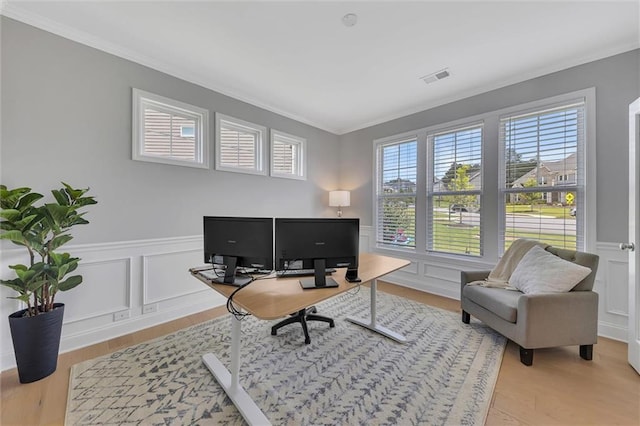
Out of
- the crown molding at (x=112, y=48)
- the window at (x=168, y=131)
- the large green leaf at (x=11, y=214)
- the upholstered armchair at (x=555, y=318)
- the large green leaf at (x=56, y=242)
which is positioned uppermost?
the crown molding at (x=112, y=48)

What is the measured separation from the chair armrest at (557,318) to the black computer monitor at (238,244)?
2037mm

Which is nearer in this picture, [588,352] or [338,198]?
[588,352]

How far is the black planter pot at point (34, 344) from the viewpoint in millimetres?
1737

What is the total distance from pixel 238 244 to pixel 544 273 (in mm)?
2586

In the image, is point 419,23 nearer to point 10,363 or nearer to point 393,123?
point 393,123

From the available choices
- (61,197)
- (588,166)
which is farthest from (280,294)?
(588,166)

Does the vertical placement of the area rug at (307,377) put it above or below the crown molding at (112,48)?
below

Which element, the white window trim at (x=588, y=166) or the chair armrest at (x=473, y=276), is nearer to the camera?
the white window trim at (x=588, y=166)

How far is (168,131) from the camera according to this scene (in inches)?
111

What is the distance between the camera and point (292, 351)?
84.4 inches

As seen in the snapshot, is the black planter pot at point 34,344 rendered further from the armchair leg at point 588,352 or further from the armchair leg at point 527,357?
the armchair leg at point 588,352

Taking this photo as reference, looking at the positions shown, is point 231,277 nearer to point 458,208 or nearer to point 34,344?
point 34,344

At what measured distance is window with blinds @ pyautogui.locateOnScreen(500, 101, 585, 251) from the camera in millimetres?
2588

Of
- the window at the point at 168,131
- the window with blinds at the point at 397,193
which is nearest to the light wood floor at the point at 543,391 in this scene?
the window at the point at 168,131
